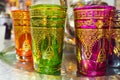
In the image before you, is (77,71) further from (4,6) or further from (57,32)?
(4,6)

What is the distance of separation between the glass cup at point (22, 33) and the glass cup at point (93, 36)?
0.16 metres

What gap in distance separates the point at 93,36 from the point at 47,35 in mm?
84

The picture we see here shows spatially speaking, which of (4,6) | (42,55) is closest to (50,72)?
(42,55)

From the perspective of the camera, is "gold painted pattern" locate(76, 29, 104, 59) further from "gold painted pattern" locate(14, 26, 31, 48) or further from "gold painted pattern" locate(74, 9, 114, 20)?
"gold painted pattern" locate(14, 26, 31, 48)

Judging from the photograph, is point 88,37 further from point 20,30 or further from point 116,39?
point 20,30

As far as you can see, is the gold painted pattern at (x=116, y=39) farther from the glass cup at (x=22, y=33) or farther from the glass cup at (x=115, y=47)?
the glass cup at (x=22, y=33)

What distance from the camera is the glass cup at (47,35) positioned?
40 centimetres

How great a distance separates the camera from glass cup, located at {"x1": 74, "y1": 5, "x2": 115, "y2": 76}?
1.24 ft

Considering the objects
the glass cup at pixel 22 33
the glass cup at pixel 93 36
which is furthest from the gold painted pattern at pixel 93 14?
the glass cup at pixel 22 33

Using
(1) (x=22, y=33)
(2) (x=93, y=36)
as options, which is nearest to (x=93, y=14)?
(2) (x=93, y=36)

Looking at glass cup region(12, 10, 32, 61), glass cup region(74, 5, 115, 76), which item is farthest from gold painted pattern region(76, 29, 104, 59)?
glass cup region(12, 10, 32, 61)

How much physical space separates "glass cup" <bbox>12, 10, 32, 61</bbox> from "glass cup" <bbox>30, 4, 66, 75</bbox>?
0.10 meters

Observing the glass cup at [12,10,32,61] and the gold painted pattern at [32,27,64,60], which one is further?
the glass cup at [12,10,32,61]

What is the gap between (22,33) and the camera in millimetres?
529
